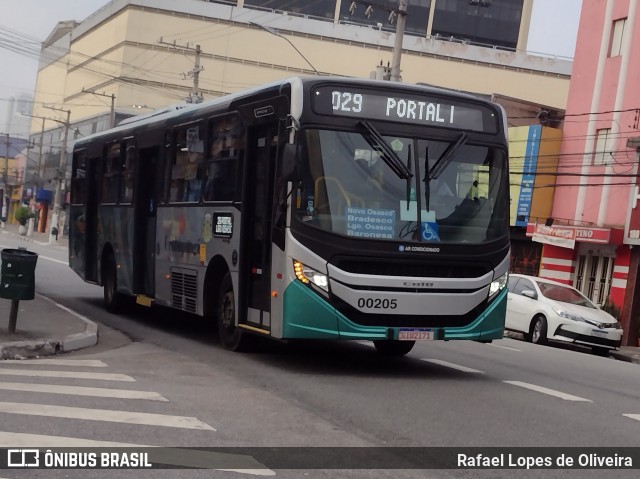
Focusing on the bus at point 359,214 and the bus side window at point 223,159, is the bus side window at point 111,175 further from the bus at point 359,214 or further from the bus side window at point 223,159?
the bus at point 359,214

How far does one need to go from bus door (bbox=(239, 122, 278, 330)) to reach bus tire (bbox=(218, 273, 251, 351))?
1.66 feet

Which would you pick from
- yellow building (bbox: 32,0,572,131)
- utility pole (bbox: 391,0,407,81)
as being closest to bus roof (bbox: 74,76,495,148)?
utility pole (bbox: 391,0,407,81)

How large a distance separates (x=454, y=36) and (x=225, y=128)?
8991cm

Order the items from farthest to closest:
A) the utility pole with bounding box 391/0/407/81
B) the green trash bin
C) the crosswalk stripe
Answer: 1. the utility pole with bounding box 391/0/407/81
2. the green trash bin
3. the crosswalk stripe

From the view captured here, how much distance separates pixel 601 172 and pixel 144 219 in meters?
20.3

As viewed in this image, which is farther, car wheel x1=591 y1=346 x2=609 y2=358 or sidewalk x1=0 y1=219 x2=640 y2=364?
car wheel x1=591 y1=346 x2=609 y2=358

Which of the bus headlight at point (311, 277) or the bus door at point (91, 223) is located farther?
the bus door at point (91, 223)

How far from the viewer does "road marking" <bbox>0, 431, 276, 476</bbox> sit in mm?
6820

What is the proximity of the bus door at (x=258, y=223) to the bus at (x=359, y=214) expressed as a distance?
15 millimetres

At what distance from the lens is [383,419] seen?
29.4ft

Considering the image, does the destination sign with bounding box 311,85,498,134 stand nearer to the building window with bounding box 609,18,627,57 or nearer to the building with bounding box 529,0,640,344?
the building with bounding box 529,0,640,344

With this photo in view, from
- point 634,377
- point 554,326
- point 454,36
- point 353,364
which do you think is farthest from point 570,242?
point 454,36

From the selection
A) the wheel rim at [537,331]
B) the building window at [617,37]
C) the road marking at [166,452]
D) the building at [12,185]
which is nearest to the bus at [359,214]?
the road marking at [166,452]

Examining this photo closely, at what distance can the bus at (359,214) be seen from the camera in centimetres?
1129
